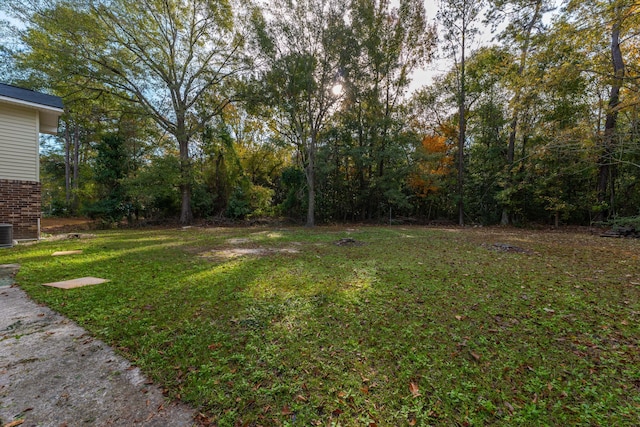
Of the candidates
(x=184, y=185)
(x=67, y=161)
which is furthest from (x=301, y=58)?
(x=67, y=161)

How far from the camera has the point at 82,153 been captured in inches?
761

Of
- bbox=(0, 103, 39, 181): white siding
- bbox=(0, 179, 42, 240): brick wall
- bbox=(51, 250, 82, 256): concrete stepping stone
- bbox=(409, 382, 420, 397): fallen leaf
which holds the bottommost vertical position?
bbox=(409, 382, 420, 397): fallen leaf

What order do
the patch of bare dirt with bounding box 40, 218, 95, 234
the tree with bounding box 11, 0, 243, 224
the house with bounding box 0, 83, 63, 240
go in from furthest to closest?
the tree with bounding box 11, 0, 243, 224 → the patch of bare dirt with bounding box 40, 218, 95, 234 → the house with bounding box 0, 83, 63, 240

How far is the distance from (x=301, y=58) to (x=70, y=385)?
40.2 feet

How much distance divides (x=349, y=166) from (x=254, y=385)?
14.5 m

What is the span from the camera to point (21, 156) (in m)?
6.73

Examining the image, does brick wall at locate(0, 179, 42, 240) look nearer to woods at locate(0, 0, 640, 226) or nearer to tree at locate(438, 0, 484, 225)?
woods at locate(0, 0, 640, 226)

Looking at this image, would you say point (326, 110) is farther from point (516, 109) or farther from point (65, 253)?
point (65, 253)

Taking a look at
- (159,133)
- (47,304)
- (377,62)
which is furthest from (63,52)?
(377,62)

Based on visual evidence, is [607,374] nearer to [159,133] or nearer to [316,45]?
[316,45]

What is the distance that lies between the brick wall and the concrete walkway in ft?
22.3

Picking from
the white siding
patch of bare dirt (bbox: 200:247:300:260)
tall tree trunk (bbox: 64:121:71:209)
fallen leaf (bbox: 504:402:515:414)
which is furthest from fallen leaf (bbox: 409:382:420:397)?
tall tree trunk (bbox: 64:121:71:209)

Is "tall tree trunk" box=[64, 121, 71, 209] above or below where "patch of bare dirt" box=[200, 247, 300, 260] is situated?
above

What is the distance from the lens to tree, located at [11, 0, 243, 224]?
32.8 feet
